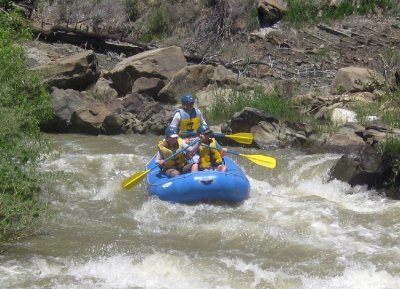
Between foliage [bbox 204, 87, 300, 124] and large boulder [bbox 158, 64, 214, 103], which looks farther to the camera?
large boulder [bbox 158, 64, 214, 103]

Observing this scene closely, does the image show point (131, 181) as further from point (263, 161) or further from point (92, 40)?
point (92, 40)

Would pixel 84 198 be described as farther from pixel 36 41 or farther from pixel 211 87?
pixel 36 41

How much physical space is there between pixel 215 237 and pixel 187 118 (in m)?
2.04

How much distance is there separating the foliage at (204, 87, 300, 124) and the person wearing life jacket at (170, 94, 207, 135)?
2.98 m

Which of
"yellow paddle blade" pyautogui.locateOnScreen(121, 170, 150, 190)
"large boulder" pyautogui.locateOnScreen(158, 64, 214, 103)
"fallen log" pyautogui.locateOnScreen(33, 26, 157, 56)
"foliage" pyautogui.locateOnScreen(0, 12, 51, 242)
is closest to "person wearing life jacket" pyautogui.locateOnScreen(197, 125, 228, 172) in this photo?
"yellow paddle blade" pyautogui.locateOnScreen(121, 170, 150, 190)

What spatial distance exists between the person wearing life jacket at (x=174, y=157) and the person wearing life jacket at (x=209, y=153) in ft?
0.37

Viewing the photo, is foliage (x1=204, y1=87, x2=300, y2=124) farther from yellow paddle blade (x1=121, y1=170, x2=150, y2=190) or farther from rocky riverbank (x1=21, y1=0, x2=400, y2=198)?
yellow paddle blade (x1=121, y1=170, x2=150, y2=190)

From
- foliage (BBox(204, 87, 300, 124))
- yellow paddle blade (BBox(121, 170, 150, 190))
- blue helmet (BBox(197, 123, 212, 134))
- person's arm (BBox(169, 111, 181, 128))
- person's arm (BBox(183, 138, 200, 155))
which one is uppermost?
person's arm (BBox(169, 111, 181, 128))

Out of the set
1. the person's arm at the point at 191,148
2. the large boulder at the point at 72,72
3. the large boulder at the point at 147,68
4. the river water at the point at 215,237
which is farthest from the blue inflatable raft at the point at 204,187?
the large boulder at the point at 147,68

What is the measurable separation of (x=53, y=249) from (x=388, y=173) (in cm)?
408

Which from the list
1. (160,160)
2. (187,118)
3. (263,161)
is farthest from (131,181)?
(263,161)

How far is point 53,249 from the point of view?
6484mm

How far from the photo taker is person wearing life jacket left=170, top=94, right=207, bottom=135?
8625mm

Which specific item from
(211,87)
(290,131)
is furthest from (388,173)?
(211,87)
